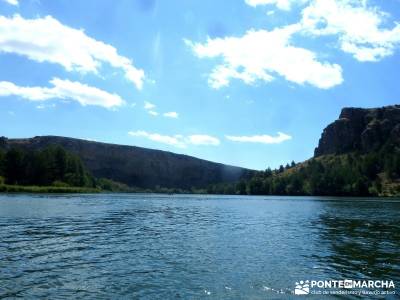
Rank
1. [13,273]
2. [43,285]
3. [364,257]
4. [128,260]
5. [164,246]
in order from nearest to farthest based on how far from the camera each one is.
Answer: [43,285] → [13,273] → [128,260] → [364,257] → [164,246]

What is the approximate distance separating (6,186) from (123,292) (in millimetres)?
186920

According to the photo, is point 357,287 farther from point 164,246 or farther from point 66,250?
point 66,250

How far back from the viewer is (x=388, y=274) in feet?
91.7

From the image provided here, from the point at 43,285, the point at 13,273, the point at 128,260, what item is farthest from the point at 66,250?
the point at 43,285

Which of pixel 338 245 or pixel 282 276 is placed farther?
pixel 338 245

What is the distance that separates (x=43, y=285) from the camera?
23641mm

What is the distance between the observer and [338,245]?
1631 inches

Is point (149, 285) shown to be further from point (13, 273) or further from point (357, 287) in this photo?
point (357, 287)

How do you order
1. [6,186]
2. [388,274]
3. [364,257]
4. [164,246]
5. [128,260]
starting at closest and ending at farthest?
[388,274] < [128,260] < [364,257] < [164,246] < [6,186]

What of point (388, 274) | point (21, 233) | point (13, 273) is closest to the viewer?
point (13, 273)

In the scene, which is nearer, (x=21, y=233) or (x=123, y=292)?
(x=123, y=292)

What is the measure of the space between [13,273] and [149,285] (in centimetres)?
836

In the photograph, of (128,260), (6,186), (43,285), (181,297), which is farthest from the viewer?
(6,186)

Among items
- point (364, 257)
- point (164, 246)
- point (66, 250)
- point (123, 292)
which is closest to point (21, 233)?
point (66, 250)
